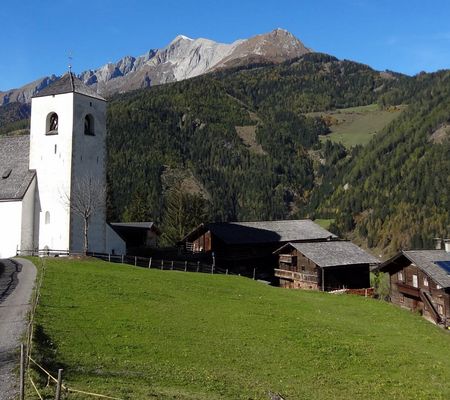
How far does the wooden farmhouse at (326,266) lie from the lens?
5816 centimetres

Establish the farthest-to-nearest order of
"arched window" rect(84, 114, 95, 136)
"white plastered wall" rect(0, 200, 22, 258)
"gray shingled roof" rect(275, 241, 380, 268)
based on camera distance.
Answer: "gray shingled roof" rect(275, 241, 380, 268) < "arched window" rect(84, 114, 95, 136) < "white plastered wall" rect(0, 200, 22, 258)

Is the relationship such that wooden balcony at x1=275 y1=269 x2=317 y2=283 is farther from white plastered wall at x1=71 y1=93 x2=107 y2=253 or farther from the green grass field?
white plastered wall at x1=71 y1=93 x2=107 y2=253

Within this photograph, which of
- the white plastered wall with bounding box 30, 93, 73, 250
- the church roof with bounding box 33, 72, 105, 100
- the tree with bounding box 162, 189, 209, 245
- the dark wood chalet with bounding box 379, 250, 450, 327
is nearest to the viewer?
the dark wood chalet with bounding box 379, 250, 450, 327

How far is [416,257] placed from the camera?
50.1 meters

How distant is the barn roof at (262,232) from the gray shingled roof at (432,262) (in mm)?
20112

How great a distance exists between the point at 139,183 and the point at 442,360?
533 ft

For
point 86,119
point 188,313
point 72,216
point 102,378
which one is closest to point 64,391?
point 102,378

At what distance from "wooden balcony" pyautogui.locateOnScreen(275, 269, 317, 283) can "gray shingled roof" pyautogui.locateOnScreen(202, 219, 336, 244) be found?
491 cm

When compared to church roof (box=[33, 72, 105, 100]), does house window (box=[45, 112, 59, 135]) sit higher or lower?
lower

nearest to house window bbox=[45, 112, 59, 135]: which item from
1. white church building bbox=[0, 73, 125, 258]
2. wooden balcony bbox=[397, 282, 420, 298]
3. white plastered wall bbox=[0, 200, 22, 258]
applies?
white church building bbox=[0, 73, 125, 258]

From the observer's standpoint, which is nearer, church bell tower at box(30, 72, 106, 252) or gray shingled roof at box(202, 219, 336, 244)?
church bell tower at box(30, 72, 106, 252)

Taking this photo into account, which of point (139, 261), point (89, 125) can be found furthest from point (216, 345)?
point (89, 125)

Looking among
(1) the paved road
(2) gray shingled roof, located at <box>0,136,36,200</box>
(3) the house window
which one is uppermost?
(3) the house window

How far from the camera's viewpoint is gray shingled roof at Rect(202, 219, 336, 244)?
65.4 m
